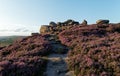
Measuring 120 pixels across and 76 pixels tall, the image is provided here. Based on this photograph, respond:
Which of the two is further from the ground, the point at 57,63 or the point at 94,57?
the point at 94,57

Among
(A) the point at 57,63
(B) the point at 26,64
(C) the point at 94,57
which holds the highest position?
(C) the point at 94,57

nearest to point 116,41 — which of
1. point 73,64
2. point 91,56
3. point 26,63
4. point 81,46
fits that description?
point 81,46

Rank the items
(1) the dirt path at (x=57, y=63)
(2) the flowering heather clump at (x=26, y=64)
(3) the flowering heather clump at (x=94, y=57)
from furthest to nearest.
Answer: (1) the dirt path at (x=57, y=63) < (2) the flowering heather clump at (x=26, y=64) < (3) the flowering heather clump at (x=94, y=57)

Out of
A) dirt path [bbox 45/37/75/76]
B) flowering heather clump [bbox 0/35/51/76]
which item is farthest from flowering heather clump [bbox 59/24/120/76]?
flowering heather clump [bbox 0/35/51/76]

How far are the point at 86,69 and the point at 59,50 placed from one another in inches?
413

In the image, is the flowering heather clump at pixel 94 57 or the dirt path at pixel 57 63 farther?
the dirt path at pixel 57 63

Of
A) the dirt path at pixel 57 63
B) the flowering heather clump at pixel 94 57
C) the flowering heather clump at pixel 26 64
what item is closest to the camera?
the flowering heather clump at pixel 94 57

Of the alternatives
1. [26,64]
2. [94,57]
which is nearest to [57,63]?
[26,64]

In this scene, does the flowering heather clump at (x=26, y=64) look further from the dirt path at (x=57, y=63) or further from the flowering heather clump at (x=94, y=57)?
the flowering heather clump at (x=94, y=57)

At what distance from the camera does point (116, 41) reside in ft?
120

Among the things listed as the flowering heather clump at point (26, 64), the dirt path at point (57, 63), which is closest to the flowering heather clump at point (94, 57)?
the dirt path at point (57, 63)

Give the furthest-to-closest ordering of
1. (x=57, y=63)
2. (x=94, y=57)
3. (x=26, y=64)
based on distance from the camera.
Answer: (x=57, y=63)
(x=94, y=57)
(x=26, y=64)

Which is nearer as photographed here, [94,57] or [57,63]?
[94,57]

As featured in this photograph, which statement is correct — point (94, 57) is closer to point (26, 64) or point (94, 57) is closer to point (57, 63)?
point (57, 63)
